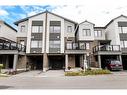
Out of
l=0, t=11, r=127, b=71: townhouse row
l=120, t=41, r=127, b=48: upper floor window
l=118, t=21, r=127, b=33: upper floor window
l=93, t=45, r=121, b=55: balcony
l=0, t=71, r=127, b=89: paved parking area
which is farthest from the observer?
l=118, t=21, r=127, b=33: upper floor window

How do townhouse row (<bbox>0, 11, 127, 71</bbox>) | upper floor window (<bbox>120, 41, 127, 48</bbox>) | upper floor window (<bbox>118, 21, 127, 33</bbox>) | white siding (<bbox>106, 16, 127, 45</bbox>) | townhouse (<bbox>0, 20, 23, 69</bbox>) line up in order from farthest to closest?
1. upper floor window (<bbox>118, 21, 127, 33</bbox>)
2. white siding (<bbox>106, 16, 127, 45</bbox>)
3. upper floor window (<bbox>120, 41, 127, 48</bbox>)
4. townhouse row (<bbox>0, 11, 127, 71</bbox>)
5. townhouse (<bbox>0, 20, 23, 69</bbox>)

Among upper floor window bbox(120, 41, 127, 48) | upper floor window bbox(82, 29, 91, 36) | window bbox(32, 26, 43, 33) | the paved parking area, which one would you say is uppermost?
window bbox(32, 26, 43, 33)

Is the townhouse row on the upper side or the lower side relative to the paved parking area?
upper

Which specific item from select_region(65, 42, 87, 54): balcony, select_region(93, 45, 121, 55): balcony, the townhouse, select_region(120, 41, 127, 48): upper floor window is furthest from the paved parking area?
select_region(120, 41, 127, 48): upper floor window

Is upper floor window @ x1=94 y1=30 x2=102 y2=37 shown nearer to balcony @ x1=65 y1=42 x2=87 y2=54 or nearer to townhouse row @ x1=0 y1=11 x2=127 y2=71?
townhouse row @ x1=0 y1=11 x2=127 y2=71

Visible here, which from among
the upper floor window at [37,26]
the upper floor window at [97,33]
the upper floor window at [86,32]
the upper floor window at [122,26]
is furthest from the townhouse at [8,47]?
the upper floor window at [122,26]

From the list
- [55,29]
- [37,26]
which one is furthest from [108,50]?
[37,26]

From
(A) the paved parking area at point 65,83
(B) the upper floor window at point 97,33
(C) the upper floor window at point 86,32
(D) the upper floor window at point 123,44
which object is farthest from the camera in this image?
(B) the upper floor window at point 97,33

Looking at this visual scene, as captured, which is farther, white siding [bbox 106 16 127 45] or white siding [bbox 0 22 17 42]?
white siding [bbox 0 22 17 42]

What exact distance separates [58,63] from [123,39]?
449 inches

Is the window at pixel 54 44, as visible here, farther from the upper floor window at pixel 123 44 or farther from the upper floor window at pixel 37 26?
the upper floor window at pixel 123 44

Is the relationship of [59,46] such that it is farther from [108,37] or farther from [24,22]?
[108,37]
